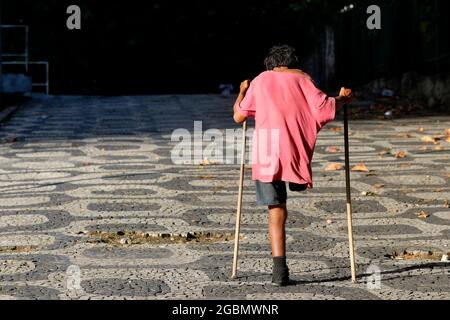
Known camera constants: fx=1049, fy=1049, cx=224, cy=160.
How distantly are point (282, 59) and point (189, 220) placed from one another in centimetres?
245

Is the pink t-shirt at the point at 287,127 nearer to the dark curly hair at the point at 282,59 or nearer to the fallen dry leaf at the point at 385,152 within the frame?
the dark curly hair at the point at 282,59

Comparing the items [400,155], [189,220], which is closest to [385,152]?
[400,155]

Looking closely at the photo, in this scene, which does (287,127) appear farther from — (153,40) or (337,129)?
(153,40)

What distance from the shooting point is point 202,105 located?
21375 mm

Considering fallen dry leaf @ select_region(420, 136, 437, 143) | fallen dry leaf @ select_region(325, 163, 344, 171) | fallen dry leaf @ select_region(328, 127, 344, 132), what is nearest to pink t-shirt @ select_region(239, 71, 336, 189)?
fallen dry leaf @ select_region(325, 163, 344, 171)

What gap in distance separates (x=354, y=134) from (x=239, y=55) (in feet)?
58.9

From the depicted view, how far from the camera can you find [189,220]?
8.40 metres

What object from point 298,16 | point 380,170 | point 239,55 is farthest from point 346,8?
point 380,170

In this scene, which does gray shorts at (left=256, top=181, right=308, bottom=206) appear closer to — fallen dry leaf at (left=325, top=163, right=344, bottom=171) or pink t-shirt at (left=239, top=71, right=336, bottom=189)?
pink t-shirt at (left=239, top=71, right=336, bottom=189)

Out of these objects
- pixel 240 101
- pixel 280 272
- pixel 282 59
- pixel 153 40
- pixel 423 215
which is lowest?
pixel 280 272

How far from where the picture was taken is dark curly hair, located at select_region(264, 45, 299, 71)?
6.29 metres

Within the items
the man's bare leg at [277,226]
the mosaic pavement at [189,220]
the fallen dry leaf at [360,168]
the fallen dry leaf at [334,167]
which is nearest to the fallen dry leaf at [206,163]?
the mosaic pavement at [189,220]

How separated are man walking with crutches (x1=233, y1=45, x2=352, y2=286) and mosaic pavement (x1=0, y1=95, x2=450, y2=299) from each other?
1.59 ft

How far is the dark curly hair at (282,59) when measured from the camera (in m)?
6.29
